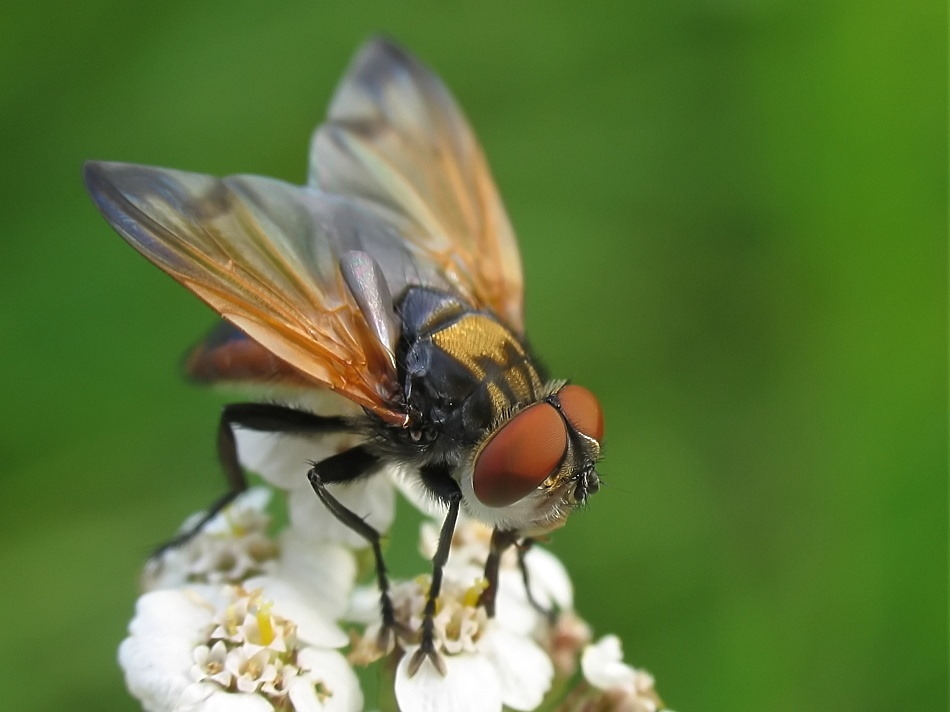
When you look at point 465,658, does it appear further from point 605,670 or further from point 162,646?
point 162,646

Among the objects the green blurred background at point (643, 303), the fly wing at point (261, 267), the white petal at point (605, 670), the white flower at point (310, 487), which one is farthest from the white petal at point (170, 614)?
the green blurred background at point (643, 303)

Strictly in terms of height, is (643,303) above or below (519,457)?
below

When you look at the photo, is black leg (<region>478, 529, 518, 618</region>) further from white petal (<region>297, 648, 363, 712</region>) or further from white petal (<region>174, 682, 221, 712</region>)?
white petal (<region>174, 682, 221, 712</region>)

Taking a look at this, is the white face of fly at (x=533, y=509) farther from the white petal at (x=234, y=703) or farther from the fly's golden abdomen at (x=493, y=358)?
the white petal at (x=234, y=703)

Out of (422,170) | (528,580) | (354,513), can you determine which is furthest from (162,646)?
(422,170)

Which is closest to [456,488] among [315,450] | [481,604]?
[481,604]

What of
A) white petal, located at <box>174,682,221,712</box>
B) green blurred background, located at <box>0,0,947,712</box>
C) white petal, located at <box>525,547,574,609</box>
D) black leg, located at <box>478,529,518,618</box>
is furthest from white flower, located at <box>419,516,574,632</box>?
green blurred background, located at <box>0,0,947,712</box>
